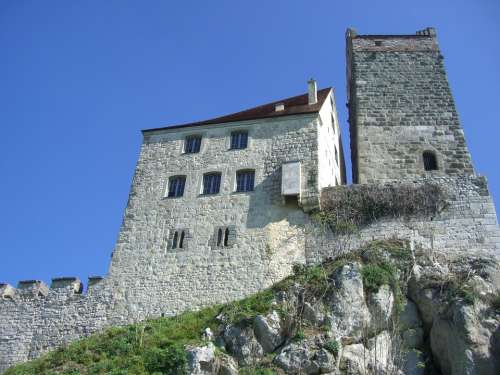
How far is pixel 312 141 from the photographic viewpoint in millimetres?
25531

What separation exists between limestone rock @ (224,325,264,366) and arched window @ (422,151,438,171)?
11.8 m

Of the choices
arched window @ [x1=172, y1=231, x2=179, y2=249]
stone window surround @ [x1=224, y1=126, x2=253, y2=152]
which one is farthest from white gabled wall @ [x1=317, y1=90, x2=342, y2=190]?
arched window @ [x1=172, y1=231, x2=179, y2=249]

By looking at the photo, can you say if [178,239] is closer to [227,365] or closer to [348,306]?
[227,365]

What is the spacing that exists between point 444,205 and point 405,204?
1.54 metres

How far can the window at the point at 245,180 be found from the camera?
2512cm

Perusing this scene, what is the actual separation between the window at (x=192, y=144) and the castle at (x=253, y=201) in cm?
5

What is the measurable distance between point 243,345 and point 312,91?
13.8 m

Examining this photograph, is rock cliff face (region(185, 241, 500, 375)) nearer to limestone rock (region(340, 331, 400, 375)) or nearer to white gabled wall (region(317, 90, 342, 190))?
limestone rock (region(340, 331, 400, 375))

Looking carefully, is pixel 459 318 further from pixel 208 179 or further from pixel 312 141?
pixel 208 179

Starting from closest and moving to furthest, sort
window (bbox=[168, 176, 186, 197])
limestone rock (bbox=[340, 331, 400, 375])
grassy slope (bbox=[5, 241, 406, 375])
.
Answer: limestone rock (bbox=[340, 331, 400, 375])
grassy slope (bbox=[5, 241, 406, 375])
window (bbox=[168, 176, 186, 197])

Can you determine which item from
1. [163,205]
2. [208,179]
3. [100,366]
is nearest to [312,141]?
[208,179]

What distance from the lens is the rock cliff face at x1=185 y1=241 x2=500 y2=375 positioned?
57.8 ft

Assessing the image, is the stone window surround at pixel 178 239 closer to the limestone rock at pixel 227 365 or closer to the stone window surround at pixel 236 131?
the stone window surround at pixel 236 131

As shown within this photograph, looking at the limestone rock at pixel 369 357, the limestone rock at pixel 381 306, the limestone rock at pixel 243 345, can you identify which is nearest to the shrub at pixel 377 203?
the limestone rock at pixel 381 306
